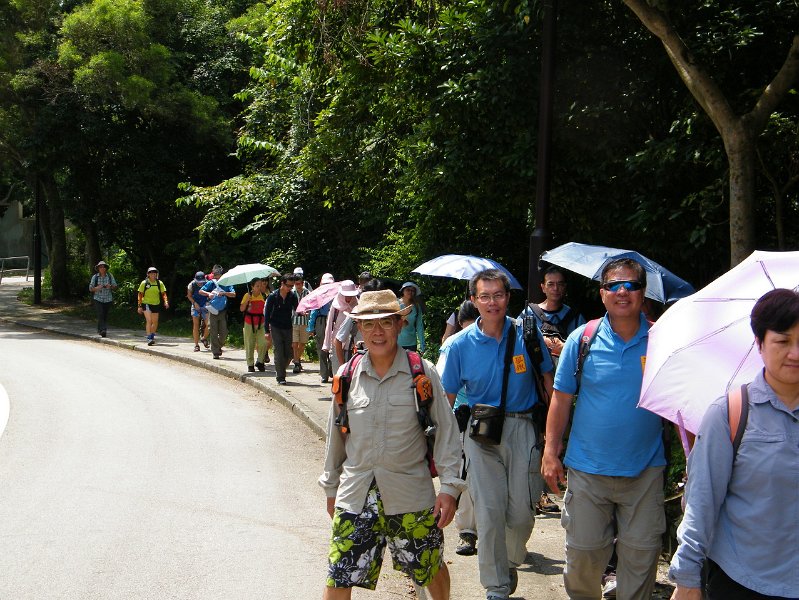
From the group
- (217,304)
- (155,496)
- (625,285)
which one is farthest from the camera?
(217,304)

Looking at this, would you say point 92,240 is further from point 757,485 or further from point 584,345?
point 757,485

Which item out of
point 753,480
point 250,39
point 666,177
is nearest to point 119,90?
point 250,39

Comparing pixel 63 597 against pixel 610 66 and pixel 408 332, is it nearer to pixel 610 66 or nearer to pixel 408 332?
pixel 408 332

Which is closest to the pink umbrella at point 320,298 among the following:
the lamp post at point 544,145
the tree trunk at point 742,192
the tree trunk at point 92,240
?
the lamp post at point 544,145

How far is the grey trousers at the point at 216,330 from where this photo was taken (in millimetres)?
19391

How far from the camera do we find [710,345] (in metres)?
4.05

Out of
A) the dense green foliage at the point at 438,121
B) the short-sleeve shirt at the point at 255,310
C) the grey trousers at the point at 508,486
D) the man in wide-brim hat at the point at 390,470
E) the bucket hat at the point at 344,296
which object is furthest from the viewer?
the short-sleeve shirt at the point at 255,310

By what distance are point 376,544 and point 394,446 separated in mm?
473

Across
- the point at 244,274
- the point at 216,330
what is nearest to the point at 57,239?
the point at 216,330

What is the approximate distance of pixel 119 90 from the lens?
26156 mm

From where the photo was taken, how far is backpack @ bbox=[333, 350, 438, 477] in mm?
4734

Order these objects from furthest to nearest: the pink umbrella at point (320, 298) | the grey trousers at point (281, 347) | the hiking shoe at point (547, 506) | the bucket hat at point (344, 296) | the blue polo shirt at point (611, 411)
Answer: the grey trousers at point (281, 347), the pink umbrella at point (320, 298), the bucket hat at point (344, 296), the hiking shoe at point (547, 506), the blue polo shirt at point (611, 411)

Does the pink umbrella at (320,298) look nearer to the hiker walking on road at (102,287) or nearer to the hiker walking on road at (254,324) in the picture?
the hiker walking on road at (254,324)

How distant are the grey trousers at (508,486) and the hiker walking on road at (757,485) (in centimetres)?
236
